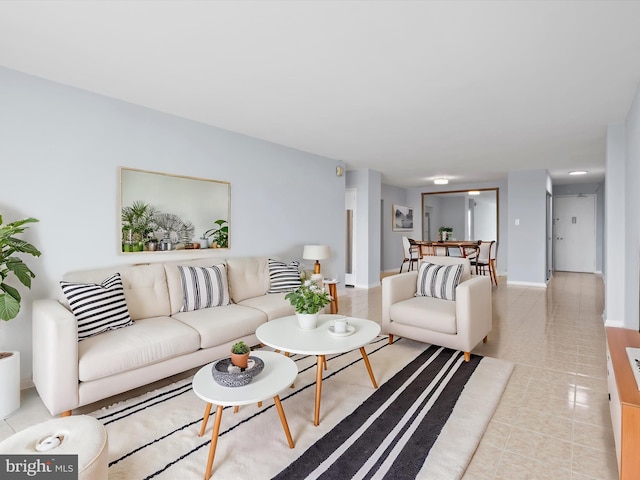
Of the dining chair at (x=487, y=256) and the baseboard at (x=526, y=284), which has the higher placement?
the dining chair at (x=487, y=256)

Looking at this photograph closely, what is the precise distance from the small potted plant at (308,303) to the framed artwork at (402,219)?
680 centimetres

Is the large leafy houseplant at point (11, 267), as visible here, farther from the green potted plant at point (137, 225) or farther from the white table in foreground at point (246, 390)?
the white table in foreground at point (246, 390)

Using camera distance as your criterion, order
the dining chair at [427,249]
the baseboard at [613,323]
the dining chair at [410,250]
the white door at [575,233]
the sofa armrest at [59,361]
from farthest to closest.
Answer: the white door at [575,233], the dining chair at [410,250], the dining chair at [427,249], the baseboard at [613,323], the sofa armrest at [59,361]

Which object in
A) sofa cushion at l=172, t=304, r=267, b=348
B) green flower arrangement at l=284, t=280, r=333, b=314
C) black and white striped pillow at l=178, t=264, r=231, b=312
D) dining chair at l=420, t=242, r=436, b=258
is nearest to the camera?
green flower arrangement at l=284, t=280, r=333, b=314

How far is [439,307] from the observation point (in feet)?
10.6

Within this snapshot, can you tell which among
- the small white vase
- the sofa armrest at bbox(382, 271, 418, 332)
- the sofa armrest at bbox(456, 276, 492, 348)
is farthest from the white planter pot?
the sofa armrest at bbox(456, 276, 492, 348)

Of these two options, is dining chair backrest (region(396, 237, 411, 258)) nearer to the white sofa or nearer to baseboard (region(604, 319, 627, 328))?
baseboard (region(604, 319, 627, 328))

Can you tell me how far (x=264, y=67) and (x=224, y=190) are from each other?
1.75 meters

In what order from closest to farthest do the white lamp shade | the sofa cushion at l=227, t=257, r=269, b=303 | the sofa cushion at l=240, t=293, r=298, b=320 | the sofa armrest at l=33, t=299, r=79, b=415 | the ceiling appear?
the ceiling, the sofa armrest at l=33, t=299, r=79, b=415, the sofa cushion at l=240, t=293, r=298, b=320, the sofa cushion at l=227, t=257, r=269, b=303, the white lamp shade

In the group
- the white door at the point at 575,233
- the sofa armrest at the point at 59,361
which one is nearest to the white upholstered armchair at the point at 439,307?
the sofa armrest at the point at 59,361

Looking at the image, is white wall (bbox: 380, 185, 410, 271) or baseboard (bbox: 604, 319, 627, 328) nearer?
baseboard (bbox: 604, 319, 627, 328)

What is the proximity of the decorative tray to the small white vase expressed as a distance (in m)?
0.67

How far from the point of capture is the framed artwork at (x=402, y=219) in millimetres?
9102

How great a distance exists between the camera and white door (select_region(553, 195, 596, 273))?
28.6 feet
